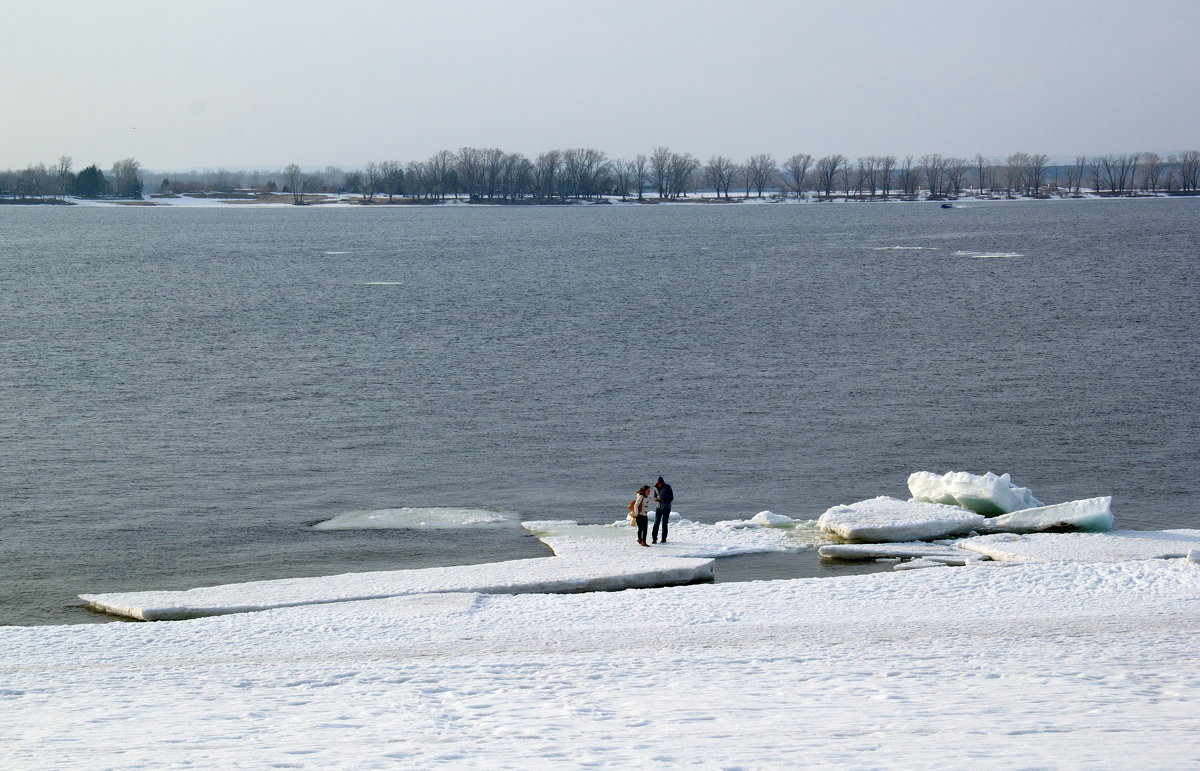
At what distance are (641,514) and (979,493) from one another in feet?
24.2

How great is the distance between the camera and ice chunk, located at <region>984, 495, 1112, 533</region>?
22.4 meters

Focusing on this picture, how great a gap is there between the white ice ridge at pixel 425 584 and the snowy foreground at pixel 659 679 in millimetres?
748

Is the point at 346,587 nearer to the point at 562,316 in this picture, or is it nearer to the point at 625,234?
the point at 562,316

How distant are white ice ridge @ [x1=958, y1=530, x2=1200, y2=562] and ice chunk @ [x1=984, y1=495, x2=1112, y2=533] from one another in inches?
11.5

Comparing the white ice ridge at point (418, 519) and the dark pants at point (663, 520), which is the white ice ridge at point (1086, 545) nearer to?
the dark pants at point (663, 520)

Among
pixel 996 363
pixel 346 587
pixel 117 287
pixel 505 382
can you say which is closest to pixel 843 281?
pixel 996 363

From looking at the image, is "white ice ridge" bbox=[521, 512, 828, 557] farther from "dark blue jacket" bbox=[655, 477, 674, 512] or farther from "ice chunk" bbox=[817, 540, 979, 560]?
"dark blue jacket" bbox=[655, 477, 674, 512]

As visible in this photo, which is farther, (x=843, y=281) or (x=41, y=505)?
(x=843, y=281)

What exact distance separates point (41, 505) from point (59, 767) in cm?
1632

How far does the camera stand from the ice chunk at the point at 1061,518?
882 inches

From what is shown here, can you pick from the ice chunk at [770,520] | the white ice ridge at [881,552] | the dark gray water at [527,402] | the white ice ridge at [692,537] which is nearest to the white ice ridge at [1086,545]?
the white ice ridge at [881,552]

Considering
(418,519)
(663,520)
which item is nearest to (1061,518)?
(663,520)

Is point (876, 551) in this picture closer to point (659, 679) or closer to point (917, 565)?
point (917, 565)

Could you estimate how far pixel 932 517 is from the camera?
23.2 meters
